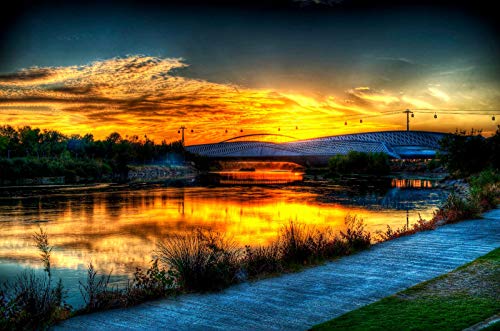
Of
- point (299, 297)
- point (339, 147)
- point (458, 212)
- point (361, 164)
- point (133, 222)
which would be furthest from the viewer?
point (339, 147)

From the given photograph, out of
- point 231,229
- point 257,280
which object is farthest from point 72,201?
point 257,280

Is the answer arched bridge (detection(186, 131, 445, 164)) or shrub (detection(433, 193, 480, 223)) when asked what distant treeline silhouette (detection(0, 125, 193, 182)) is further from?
shrub (detection(433, 193, 480, 223))

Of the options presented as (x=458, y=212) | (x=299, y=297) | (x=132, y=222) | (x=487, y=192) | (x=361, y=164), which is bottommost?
(x=132, y=222)

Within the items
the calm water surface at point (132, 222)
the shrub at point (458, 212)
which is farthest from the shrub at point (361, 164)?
the shrub at point (458, 212)

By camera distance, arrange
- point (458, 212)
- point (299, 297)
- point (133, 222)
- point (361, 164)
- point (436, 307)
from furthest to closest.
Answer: point (361, 164) < point (133, 222) < point (458, 212) < point (299, 297) < point (436, 307)

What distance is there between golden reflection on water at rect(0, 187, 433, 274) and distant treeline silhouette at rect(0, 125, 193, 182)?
45.8m

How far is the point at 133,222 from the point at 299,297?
18.0m

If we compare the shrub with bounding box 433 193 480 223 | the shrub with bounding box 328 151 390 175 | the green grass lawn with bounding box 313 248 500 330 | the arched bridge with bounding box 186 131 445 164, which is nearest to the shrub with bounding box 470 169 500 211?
the shrub with bounding box 433 193 480 223

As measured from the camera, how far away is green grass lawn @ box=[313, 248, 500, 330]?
726 centimetres

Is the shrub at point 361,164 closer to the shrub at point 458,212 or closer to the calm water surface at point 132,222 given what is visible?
the calm water surface at point 132,222

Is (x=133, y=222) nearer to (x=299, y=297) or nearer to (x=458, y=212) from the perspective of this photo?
(x=458, y=212)

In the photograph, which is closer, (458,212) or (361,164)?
(458,212)

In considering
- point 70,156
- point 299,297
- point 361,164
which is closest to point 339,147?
point 361,164

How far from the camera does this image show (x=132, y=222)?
25.7 meters
